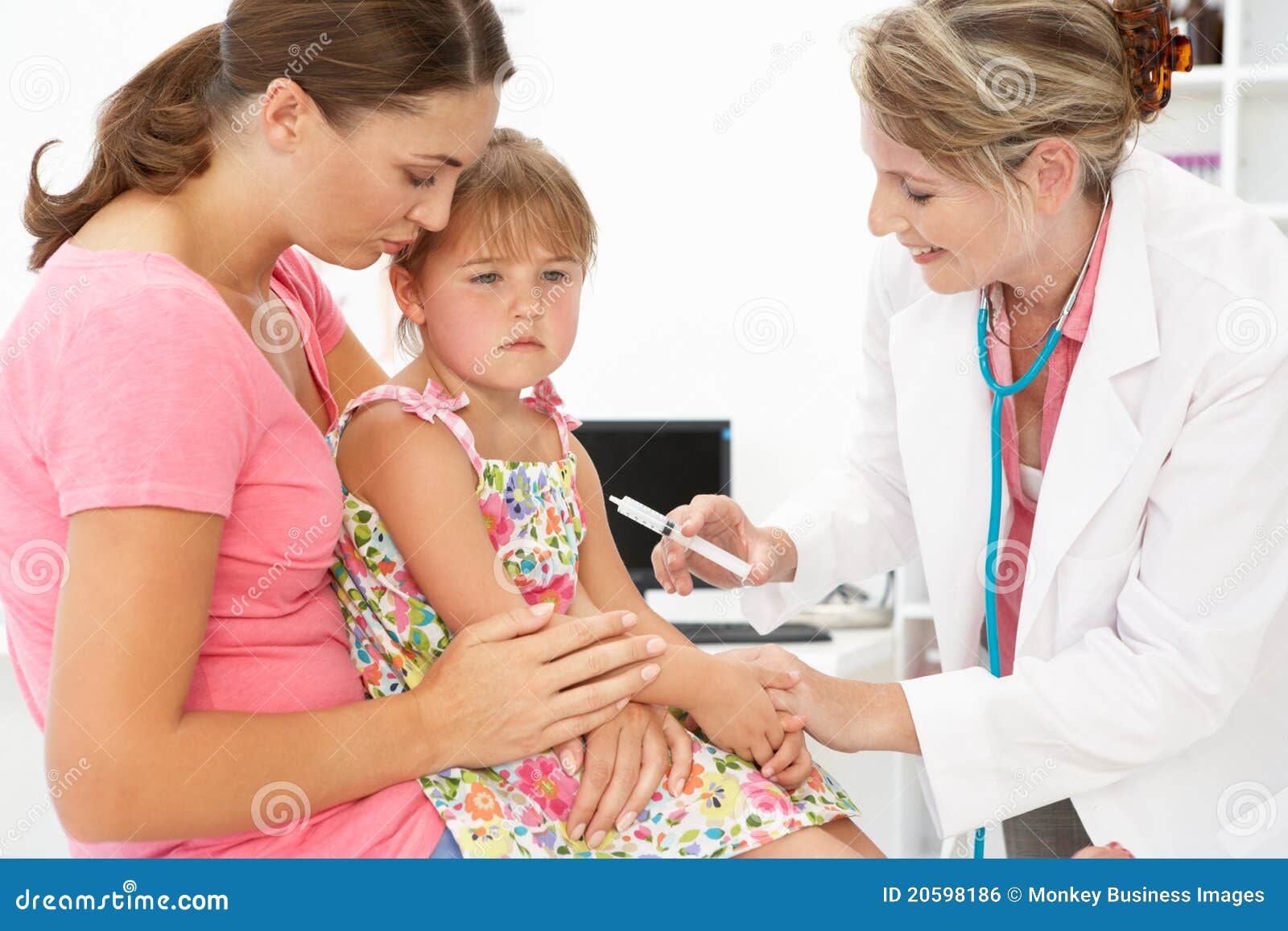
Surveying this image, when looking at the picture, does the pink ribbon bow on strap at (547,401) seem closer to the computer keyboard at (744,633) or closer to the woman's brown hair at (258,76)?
the woman's brown hair at (258,76)

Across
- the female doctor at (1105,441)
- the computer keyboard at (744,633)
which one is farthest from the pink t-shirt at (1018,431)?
the computer keyboard at (744,633)

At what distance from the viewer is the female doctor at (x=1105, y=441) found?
4.44 ft

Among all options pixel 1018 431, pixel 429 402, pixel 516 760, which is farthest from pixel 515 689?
pixel 1018 431

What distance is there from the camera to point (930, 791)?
1.50 metres

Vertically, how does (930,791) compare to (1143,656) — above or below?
below

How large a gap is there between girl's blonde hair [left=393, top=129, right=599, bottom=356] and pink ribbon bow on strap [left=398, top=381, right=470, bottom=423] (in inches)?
6.3

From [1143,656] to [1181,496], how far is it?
0.19 meters

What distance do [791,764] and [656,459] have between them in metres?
2.15

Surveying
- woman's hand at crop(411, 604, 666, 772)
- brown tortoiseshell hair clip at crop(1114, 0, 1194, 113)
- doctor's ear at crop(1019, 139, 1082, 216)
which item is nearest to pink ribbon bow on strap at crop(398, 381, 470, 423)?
woman's hand at crop(411, 604, 666, 772)

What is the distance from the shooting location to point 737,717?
135cm

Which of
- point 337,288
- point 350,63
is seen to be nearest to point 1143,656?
point 350,63

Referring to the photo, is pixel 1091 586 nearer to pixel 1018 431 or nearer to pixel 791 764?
pixel 1018 431

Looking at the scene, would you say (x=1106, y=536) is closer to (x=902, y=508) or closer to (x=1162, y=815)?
(x=1162, y=815)

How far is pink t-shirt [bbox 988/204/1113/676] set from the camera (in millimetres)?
1516
